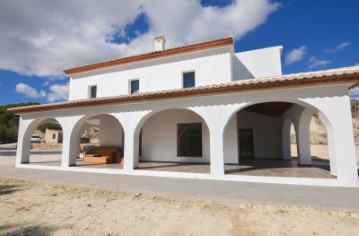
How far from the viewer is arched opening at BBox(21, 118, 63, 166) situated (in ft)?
40.5

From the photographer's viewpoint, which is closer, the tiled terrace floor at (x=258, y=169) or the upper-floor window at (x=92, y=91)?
the tiled terrace floor at (x=258, y=169)

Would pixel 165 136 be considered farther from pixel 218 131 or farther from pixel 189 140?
pixel 218 131

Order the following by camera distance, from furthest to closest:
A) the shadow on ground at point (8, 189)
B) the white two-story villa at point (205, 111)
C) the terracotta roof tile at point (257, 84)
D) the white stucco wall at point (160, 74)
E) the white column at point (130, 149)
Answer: the white stucco wall at point (160, 74), the white column at point (130, 149), the white two-story villa at point (205, 111), the terracotta roof tile at point (257, 84), the shadow on ground at point (8, 189)

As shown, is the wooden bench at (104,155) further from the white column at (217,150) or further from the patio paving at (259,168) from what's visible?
the white column at (217,150)

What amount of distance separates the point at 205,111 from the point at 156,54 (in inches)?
258

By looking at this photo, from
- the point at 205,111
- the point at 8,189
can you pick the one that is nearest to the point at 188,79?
the point at 205,111

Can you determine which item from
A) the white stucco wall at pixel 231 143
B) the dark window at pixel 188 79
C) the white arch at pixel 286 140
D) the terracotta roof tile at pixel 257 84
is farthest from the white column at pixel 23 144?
the white arch at pixel 286 140

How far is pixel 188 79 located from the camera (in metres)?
12.6

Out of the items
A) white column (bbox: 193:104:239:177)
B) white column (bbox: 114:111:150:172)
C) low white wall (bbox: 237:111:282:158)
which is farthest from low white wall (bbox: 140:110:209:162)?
low white wall (bbox: 237:111:282:158)

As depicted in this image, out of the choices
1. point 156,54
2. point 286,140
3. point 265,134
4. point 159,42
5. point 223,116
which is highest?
point 159,42

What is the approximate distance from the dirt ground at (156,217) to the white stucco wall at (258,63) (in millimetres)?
9838

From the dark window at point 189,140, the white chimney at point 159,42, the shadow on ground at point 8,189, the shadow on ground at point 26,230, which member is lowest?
the shadow on ground at point 26,230

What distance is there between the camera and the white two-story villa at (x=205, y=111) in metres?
6.89

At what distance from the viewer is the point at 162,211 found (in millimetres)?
4648
